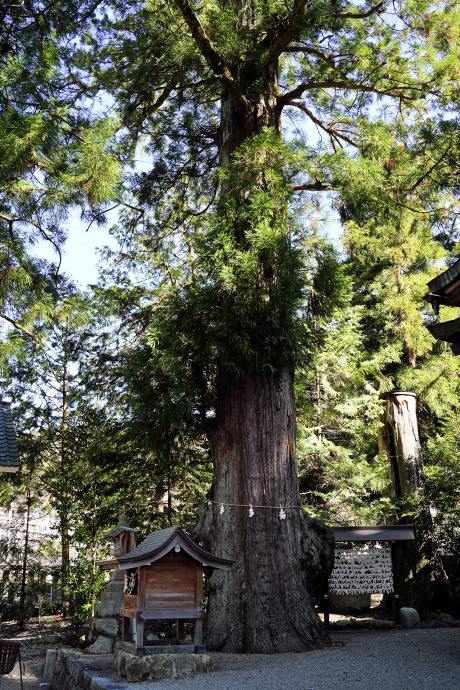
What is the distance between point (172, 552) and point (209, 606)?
5.08 ft

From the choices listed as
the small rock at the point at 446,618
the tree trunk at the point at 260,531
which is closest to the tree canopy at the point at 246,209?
the tree trunk at the point at 260,531

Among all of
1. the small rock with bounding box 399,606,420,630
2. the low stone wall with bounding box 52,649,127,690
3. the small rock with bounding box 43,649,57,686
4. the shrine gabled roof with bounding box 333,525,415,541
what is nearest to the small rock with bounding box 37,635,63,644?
the small rock with bounding box 43,649,57,686

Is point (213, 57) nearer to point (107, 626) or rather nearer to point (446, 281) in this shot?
point (446, 281)

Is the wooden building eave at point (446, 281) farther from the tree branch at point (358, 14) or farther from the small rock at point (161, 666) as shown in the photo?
the tree branch at point (358, 14)

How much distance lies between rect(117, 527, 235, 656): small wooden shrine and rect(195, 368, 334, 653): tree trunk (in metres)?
0.78

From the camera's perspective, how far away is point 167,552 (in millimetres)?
6336

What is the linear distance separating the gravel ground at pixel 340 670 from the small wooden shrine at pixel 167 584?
1.50ft

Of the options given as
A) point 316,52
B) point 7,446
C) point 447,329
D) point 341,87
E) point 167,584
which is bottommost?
point 167,584

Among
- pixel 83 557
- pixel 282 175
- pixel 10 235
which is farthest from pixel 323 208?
pixel 83 557

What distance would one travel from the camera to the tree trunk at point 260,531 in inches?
281

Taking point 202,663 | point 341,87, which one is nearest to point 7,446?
point 202,663

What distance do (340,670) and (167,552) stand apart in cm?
212

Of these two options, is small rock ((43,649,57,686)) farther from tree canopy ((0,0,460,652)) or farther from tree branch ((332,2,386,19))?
tree branch ((332,2,386,19))

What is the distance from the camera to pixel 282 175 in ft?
29.5
